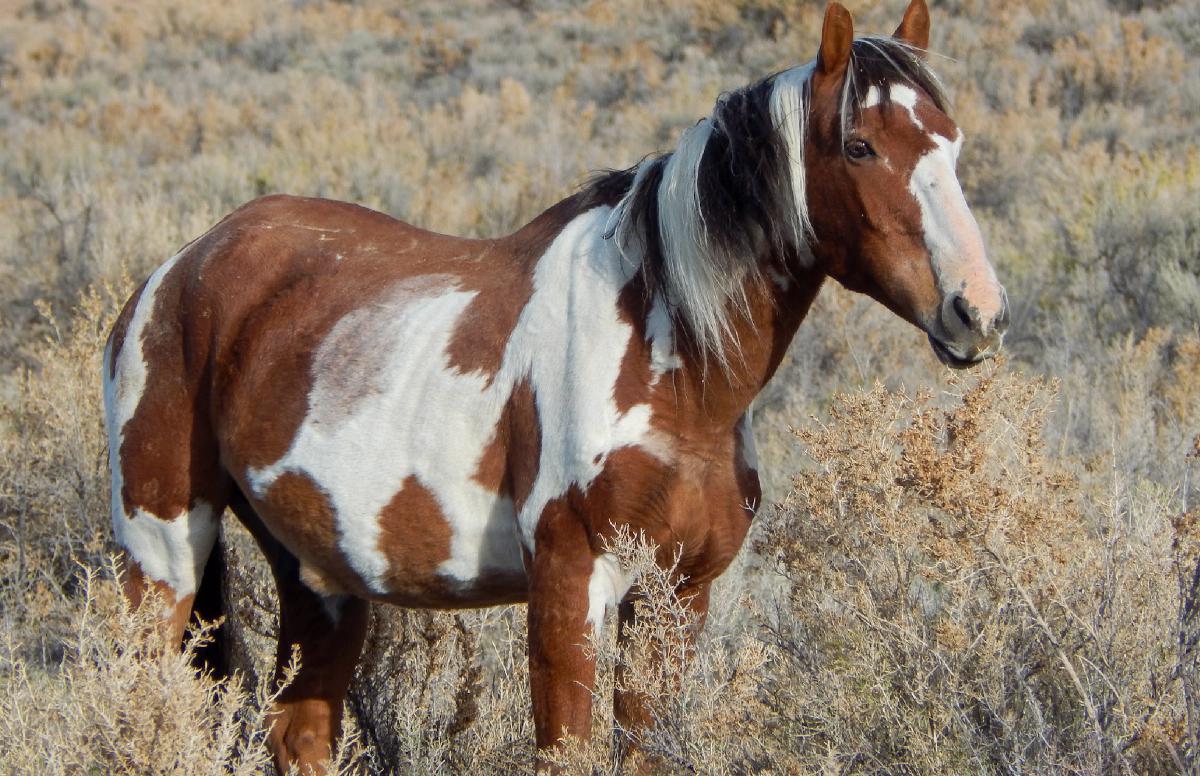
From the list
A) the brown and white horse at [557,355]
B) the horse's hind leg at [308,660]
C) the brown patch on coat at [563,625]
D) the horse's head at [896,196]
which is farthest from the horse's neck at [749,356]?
the horse's hind leg at [308,660]

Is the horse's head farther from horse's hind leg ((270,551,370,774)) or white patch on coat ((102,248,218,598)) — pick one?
white patch on coat ((102,248,218,598))

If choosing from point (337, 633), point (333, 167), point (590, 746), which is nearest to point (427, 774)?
point (337, 633)

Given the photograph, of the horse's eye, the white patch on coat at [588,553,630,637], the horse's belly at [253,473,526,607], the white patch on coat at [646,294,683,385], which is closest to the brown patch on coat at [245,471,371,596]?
the horse's belly at [253,473,526,607]

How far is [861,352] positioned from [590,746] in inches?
176

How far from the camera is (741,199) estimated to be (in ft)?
9.08

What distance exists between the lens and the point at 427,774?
3.69 meters

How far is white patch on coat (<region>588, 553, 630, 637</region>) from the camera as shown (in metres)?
2.75

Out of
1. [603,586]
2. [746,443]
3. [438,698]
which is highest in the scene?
[746,443]

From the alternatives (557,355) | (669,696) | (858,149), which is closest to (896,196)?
(858,149)

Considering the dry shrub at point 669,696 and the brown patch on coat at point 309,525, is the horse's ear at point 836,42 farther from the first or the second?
the brown patch on coat at point 309,525

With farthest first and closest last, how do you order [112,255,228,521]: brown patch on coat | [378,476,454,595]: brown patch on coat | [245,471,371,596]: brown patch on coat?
[112,255,228,521]: brown patch on coat, [245,471,371,596]: brown patch on coat, [378,476,454,595]: brown patch on coat

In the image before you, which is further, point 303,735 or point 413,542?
→ point 303,735

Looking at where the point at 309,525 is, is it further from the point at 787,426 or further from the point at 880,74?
the point at 880,74

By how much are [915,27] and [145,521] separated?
8.00 feet
